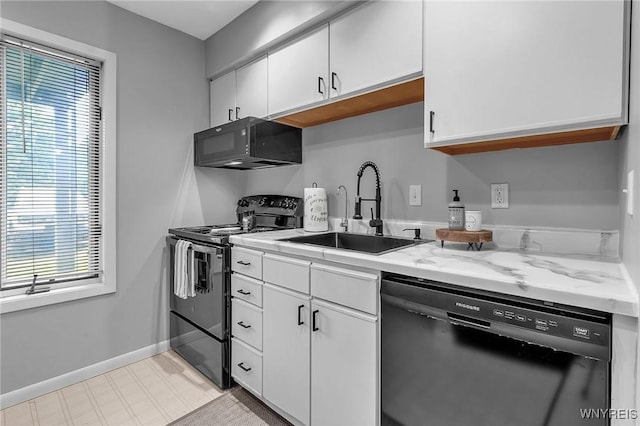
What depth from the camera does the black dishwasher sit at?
827 mm

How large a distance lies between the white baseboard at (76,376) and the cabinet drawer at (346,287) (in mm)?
1769

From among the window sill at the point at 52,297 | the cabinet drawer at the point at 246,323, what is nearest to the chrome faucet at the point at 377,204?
the cabinet drawer at the point at 246,323

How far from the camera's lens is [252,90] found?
2375 mm

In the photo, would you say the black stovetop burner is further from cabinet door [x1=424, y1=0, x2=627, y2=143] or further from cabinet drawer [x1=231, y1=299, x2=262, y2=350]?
cabinet door [x1=424, y1=0, x2=627, y2=143]

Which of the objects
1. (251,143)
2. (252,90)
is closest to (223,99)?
(252,90)

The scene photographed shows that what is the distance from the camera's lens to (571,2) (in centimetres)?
109

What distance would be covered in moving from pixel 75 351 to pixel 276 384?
4.80 feet

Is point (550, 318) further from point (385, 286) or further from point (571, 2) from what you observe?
point (571, 2)

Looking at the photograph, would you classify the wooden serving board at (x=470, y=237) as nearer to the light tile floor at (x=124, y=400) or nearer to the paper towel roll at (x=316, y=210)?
the paper towel roll at (x=316, y=210)

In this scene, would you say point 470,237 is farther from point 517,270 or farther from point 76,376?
point 76,376

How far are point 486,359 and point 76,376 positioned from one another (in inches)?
98.3

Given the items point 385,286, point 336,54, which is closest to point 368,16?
point 336,54

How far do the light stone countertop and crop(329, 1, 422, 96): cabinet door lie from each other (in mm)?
876

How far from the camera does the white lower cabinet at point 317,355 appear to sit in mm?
1290
